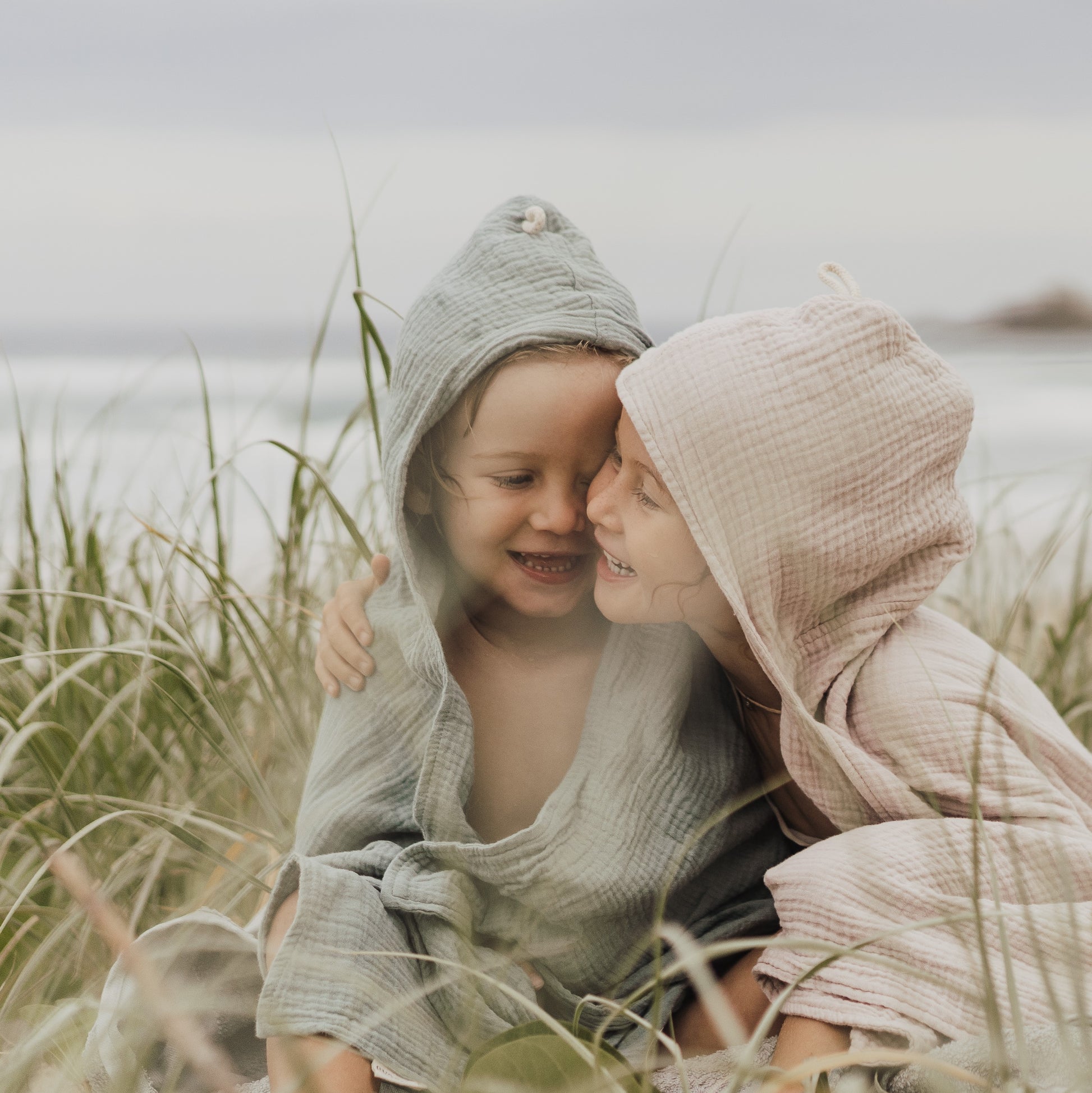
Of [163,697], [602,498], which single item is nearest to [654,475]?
[602,498]

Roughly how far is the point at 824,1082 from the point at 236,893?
993mm

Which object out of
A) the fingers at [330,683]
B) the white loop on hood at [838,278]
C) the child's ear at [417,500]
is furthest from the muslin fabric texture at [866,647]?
the fingers at [330,683]

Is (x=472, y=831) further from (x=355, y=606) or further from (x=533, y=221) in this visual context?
(x=533, y=221)

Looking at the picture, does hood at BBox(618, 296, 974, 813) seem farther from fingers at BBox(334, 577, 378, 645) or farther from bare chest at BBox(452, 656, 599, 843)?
fingers at BBox(334, 577, 378, 645)

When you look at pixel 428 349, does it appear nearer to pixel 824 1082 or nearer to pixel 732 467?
pixel 732 467

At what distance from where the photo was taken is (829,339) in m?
1.29

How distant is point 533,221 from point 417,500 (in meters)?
0.41

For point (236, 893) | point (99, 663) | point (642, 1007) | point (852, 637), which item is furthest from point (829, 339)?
point (99, 663)

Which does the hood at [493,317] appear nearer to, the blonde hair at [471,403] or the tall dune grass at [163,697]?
the blonde hair at [471,403]

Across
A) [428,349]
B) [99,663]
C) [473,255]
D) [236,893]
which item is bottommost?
[236,893]

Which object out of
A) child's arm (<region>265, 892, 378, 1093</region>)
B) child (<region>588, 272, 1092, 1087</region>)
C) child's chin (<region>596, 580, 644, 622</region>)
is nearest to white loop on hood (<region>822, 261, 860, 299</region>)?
child (<region>588, 272, 1092, 1087</region>)

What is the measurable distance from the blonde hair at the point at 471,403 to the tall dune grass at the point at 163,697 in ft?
1.02

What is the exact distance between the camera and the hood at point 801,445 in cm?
128

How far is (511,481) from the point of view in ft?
4.78
